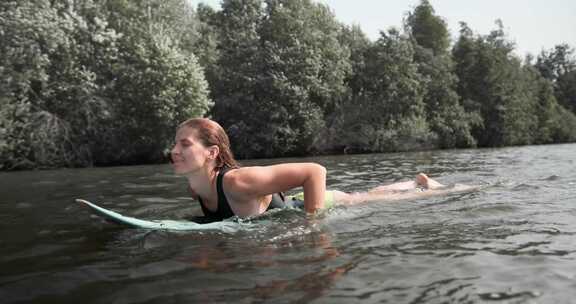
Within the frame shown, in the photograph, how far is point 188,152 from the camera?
4.69m

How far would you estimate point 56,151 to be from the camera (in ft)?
74.2

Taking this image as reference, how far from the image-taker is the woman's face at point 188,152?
4695mm

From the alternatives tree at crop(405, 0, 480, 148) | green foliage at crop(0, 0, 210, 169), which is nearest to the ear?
green foliage at crop(0, 0, 210, 169)

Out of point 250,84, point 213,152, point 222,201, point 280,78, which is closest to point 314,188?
point 222,201

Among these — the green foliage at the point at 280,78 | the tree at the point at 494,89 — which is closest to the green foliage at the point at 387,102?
the green foliage at the point at 280,78

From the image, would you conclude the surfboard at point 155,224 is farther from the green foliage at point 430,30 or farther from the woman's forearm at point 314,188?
the green foliage at point 430,30

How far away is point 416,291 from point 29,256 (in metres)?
2.99

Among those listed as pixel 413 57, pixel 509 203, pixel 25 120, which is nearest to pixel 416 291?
pixel 509 203

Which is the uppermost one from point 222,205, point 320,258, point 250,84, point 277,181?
point 250,84

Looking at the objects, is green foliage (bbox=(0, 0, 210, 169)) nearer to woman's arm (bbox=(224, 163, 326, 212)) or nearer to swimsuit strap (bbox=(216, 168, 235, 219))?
swimsuit strap (bbox=(216, 168, 235, 219))

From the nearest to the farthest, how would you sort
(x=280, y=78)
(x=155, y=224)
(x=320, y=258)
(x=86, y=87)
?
(x=320, y=258), (x=155, y=224), (x=86, y=87), (x=280, y=78)

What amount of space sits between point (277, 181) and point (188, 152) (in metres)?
0.85

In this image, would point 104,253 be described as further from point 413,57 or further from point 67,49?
point 413,57

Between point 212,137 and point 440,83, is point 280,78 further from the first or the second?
point 212,137
